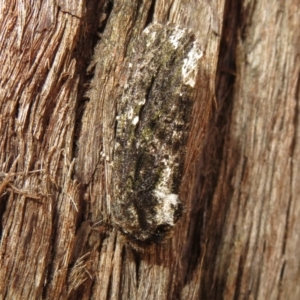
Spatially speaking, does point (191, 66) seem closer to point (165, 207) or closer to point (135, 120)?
point (135, 120)

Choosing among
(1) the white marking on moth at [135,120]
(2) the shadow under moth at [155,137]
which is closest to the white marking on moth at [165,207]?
(2) the shadow under moth at [155,137]

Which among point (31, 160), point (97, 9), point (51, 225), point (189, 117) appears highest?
point (97, 9)

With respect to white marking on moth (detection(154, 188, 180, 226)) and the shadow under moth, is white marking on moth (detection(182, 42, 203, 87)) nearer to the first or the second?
the shadow under moth

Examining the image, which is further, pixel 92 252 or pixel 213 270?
pixel 213 270

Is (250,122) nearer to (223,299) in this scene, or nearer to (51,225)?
(223,299)

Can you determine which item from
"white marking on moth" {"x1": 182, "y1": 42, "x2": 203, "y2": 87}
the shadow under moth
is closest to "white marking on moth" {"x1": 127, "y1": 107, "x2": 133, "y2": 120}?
the shadow under moth

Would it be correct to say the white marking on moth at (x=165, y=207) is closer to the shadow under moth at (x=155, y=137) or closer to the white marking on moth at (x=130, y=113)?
the shadow under moth at (x=155, y=137)

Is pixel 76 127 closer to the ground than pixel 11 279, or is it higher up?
higher up

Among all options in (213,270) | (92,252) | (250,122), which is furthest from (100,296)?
(250,122)

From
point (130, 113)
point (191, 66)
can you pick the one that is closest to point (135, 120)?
point (130, 113)
